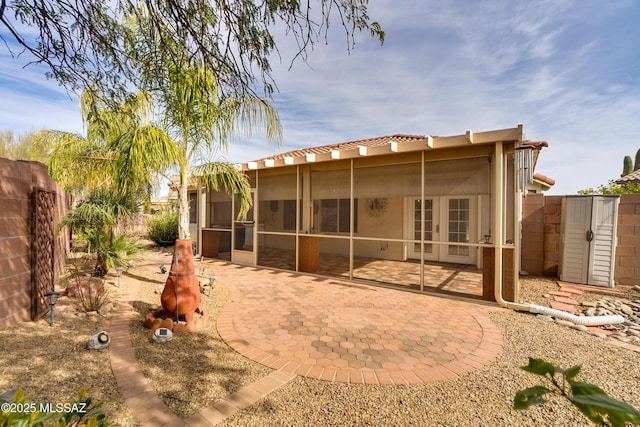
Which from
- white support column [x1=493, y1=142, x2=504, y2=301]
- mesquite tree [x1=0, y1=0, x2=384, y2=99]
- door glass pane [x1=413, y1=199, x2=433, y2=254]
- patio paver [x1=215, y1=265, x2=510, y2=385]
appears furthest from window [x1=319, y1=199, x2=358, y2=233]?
mesquite tree [x1=0, y1=0, x2=384, y2=99]

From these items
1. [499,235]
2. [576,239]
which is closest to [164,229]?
[499,235]

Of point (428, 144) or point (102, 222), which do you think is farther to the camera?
point (102, 222)

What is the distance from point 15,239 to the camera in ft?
12.6

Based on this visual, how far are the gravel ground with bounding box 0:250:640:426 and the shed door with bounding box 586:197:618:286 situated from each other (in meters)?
3.61

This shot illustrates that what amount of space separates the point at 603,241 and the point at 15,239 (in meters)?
10.9

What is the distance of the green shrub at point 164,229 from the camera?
13.0 metres

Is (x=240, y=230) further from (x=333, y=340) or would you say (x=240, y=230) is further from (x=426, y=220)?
(x=333, y=340)

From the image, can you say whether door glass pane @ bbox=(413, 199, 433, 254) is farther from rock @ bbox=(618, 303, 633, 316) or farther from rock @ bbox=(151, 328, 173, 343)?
rock @ bbox=(151, 328, 173, 343)

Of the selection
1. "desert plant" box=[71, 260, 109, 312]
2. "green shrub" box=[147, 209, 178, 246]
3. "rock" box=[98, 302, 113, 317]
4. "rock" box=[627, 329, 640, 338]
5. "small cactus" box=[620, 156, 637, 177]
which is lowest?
"rock" box=[627, 329, 640, 338]

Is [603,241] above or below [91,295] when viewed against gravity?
above

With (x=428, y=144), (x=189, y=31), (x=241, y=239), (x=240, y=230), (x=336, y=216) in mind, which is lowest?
(x=241, y=239)

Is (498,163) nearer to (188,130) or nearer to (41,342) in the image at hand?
(188,130)

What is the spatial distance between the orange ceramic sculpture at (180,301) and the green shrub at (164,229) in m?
9.42

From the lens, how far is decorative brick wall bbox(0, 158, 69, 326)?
369cm
